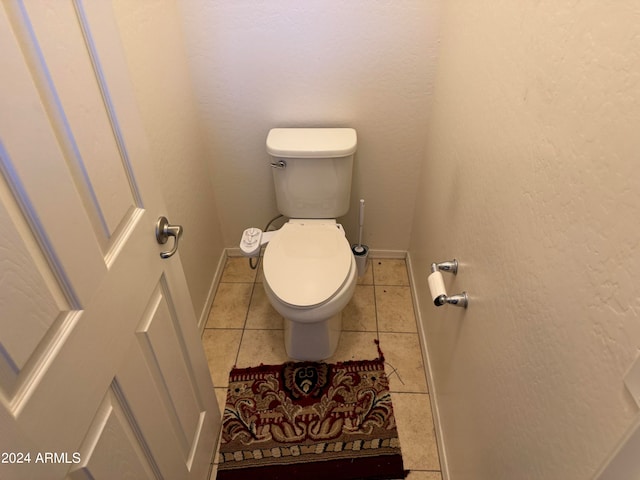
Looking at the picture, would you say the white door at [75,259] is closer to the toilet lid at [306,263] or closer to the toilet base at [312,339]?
the toilet lid at [306,263]

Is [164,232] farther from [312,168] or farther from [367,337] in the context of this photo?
[367,337]

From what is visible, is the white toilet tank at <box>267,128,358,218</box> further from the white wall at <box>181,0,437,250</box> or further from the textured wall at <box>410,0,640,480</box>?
the textured wall at <box>410,0,640,480</box>

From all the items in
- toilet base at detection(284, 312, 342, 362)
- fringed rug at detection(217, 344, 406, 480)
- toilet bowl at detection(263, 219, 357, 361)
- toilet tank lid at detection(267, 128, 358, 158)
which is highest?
toilet tank lid at detection(267, 128, 358, 158)

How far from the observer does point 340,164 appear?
→ 5.55ft

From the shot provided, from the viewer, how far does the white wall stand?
152cm

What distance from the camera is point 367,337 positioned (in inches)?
70.3

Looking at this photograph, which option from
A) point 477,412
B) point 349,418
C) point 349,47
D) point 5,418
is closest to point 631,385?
point 477,412

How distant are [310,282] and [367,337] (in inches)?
19.4

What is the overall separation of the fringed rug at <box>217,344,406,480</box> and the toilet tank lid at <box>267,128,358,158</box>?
0.85 meters

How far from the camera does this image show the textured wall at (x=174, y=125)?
1254 mm

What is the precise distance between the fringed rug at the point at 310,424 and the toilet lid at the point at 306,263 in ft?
1.34

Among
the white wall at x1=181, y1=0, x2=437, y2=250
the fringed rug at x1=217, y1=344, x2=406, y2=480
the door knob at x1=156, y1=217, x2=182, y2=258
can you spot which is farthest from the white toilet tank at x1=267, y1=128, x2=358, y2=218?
the door knob at x1=156, y1=217, x2=182, y2=258

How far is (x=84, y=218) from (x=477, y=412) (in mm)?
985

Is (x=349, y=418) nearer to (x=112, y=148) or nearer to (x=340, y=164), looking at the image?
(x=340, y=164)
